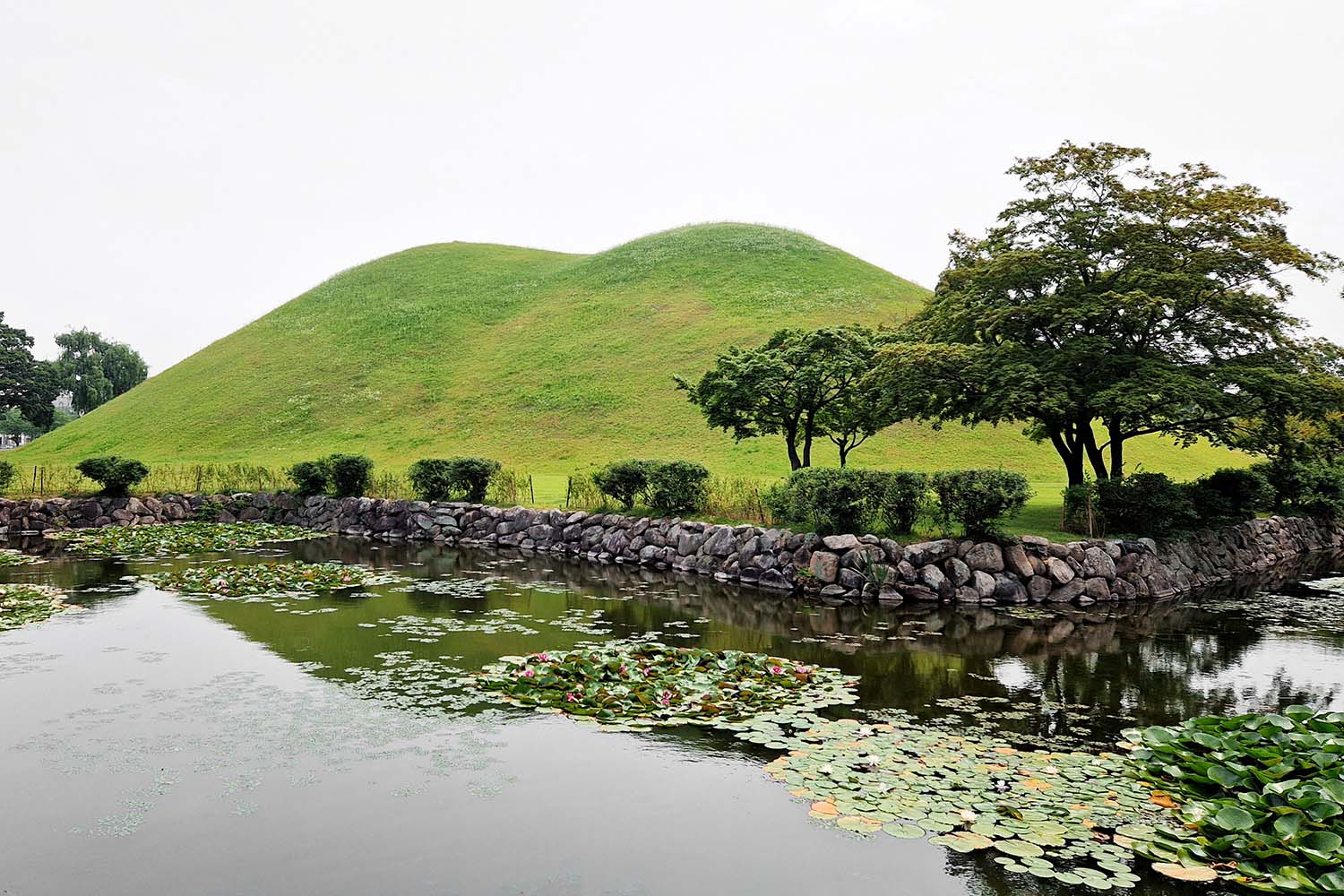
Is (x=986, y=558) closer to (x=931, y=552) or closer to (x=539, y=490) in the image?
(x=931, y=552)

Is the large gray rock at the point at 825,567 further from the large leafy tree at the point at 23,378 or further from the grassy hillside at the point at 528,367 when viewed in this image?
the large leafy tree at the point at 23,378

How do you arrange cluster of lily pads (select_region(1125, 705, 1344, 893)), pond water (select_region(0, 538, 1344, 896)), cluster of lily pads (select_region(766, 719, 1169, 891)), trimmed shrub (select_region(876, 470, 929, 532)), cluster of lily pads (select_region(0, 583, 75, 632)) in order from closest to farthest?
cluster of lily pads (select_region(1125, 705, 1344, 893)) → pond water (select_region(0, 538, 1344, 896)) → cluster of lily pads (select_region(766, 719, 1169, 891)) → cluster of lily pads (select_region(0, 583, 75, 632)) → trimmed shrub (select_region(876, 470, 929, 532))

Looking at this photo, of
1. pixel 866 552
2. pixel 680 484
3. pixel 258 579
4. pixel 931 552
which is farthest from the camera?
pixel 680 484

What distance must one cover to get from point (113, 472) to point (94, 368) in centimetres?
7249

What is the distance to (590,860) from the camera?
5863 mm

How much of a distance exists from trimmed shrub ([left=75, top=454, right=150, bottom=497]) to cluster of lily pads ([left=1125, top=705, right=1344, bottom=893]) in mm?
32198

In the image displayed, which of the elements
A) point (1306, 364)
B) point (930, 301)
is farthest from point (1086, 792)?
point (930, 301)

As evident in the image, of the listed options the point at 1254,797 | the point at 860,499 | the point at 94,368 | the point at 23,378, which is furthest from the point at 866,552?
the point at 94,368

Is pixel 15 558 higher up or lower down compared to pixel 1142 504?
lower down

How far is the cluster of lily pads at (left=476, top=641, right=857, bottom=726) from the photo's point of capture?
911 cm

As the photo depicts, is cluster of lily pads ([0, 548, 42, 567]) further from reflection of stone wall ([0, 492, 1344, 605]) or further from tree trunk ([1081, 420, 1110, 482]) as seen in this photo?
tree trunk ([1081, 420, 1110, 482])

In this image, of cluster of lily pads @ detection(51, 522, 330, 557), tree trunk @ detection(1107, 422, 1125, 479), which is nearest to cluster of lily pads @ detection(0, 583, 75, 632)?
cluster of lily pads @ detection(51, 522, 330, 557)

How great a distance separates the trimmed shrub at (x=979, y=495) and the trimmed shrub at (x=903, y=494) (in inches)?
12.3

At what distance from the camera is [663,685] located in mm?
9859
